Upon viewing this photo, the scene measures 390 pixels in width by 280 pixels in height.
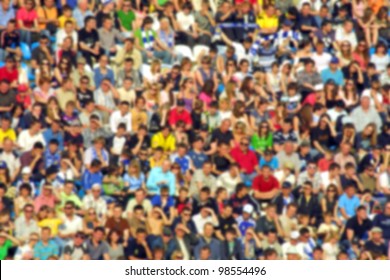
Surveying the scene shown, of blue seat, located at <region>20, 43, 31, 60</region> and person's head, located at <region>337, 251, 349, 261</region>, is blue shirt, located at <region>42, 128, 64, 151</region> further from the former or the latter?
person's head, located at <region>337, 251, 349, 261</region>

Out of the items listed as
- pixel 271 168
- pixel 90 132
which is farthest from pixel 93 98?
pixel 271 168

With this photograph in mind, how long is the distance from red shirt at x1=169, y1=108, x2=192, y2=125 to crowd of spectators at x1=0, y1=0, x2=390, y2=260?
0.03 m

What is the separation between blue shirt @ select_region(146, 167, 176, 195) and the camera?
3568 centimetres

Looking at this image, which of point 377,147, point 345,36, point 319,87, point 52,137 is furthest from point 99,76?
point 377,147

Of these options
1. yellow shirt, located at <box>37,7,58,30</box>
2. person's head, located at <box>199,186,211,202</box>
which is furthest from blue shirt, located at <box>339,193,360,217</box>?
yellow shirt, located at <box>37,7,58,30</box>

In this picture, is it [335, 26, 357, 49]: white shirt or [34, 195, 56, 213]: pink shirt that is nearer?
[34, 195, 56, 213]: pink shirt

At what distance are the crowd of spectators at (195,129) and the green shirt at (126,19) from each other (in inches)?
1.3

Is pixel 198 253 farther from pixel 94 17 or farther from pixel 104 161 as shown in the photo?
pixel 94 17

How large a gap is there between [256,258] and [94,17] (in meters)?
6.09

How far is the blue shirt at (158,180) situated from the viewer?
3568 centimetres

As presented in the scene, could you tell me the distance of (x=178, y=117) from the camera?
3684 cm

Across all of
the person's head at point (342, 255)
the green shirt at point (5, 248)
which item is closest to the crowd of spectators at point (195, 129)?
the green shirt at point (5, 248)

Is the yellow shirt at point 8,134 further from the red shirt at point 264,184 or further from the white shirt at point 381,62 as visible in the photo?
the white shirt at point 381,62

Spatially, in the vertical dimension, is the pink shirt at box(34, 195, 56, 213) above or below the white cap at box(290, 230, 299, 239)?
above
